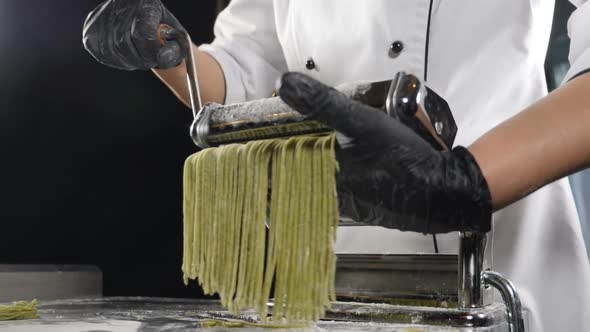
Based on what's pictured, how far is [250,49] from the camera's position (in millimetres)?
1619

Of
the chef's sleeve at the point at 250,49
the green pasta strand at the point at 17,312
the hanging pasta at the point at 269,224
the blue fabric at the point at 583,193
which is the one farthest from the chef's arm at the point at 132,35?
the blue fabric at the point at 583,193

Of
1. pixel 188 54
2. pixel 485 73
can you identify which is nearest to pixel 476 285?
pixel 485 73

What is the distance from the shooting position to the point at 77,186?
2461 millimetres

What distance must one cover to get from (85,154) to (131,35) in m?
1.41

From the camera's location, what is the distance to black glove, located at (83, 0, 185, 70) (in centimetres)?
118

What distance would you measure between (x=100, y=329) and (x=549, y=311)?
31.3 inches

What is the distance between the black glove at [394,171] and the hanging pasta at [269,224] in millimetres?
40

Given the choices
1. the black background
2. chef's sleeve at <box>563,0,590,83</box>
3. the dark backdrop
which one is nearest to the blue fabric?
the black background

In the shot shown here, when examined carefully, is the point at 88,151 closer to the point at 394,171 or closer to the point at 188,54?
the point at 188,54

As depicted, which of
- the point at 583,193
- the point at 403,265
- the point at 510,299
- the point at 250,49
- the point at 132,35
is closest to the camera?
the point at 510,299

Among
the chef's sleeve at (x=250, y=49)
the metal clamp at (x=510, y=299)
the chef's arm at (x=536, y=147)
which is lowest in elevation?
the metal clamp at (x=510, y=299)

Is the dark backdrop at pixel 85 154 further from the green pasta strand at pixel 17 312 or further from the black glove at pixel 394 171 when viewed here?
the black glove at pixel 394 171

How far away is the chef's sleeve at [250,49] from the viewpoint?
5.14 feet

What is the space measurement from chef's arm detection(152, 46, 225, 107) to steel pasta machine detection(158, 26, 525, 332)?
22cm
